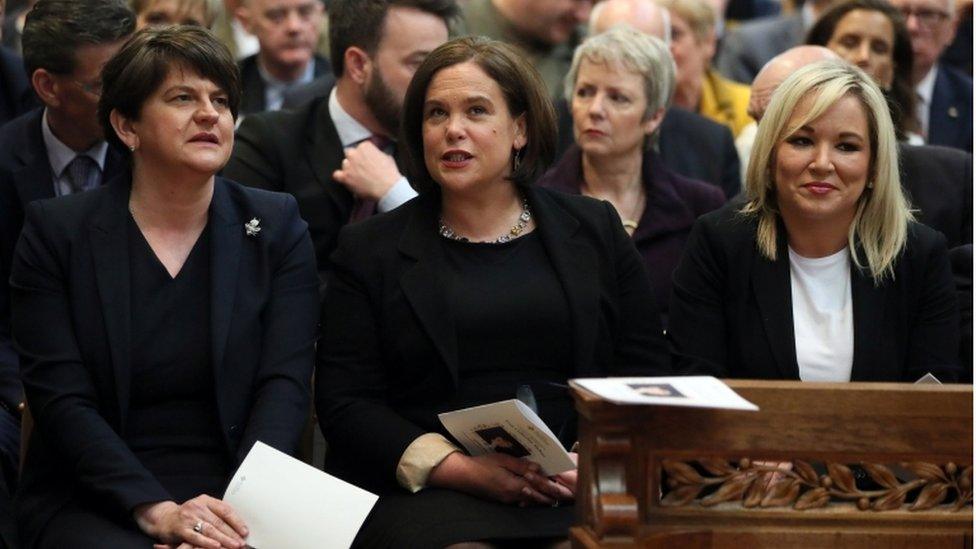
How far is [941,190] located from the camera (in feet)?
16.8

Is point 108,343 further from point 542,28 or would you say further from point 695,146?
point 542,28

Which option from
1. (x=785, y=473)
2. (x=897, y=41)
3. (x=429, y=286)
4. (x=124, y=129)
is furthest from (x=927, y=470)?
(x=897, y=41)

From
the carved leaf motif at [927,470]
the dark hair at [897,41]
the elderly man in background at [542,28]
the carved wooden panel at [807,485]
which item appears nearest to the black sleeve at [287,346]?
the carved wooden panel at [807,485]

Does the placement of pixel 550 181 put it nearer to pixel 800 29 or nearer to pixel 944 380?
pixel 944 380

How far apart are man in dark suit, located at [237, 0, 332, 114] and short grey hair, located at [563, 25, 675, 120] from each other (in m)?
1.78

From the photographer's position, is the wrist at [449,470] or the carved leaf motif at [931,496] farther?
the wrist at [449,470]

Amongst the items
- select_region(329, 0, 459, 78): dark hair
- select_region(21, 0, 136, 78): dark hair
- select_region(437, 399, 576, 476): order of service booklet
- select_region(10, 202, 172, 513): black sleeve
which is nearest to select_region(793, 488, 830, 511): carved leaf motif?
select_region(437, 399, 576, 476): order of service booklet

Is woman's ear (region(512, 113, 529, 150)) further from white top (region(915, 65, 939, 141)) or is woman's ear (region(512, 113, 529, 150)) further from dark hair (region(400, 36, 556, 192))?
white top (region(915, 65, 939, 141))

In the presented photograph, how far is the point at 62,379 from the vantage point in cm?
392

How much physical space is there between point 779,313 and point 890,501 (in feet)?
3.21

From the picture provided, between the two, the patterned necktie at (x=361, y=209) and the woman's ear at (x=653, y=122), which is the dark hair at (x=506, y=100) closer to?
the patterned necktie at (x=361, y=209)

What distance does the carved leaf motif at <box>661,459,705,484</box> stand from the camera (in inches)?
131

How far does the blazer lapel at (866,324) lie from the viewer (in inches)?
167

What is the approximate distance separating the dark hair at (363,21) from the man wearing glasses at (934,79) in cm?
239
